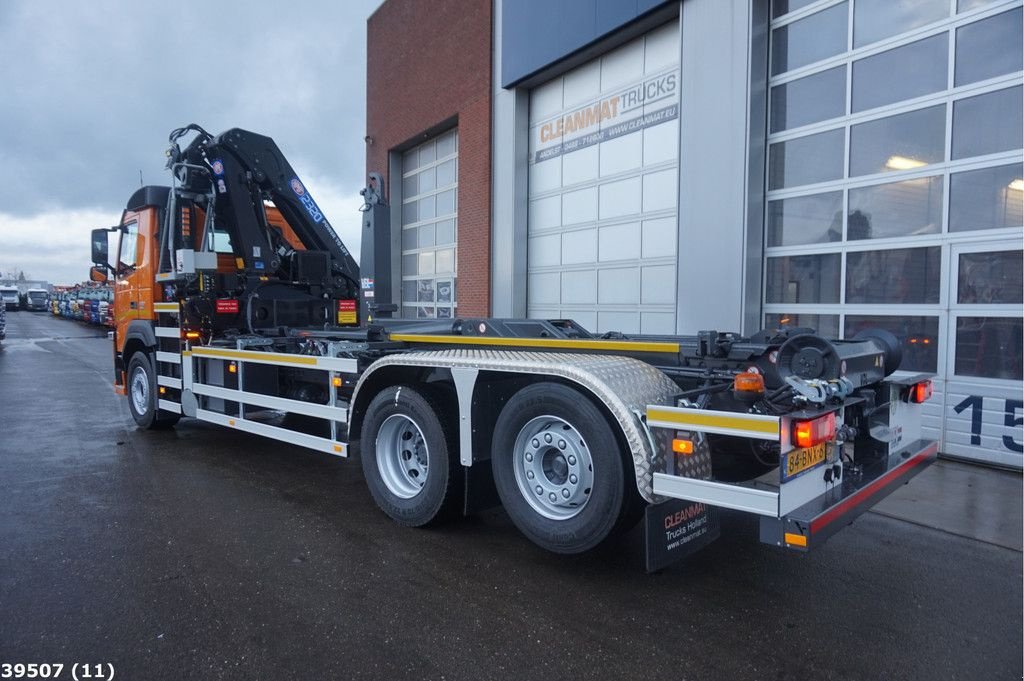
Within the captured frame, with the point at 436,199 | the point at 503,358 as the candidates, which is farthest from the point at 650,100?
the point at 503,358

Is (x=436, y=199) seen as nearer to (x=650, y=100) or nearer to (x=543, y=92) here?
(x=543, y=92)

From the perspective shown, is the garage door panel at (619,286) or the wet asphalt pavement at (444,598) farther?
the garage door panel at (619,286)

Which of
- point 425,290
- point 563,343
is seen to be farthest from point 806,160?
point 425,290

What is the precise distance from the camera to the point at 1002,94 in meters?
7.04

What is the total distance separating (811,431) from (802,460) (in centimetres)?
17

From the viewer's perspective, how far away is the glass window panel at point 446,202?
15.6 meters

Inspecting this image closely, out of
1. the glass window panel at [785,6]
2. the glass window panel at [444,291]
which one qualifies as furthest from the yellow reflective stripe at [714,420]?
the glass window panel at [444,291]

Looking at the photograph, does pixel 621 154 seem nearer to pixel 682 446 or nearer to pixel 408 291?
pixel 408 291

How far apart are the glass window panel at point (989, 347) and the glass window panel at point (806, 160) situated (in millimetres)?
2399

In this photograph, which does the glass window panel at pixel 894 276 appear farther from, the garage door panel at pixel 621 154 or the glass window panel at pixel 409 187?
the glass window panel at pixel 409 187

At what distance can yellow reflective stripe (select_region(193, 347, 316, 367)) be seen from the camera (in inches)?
242

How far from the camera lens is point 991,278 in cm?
712

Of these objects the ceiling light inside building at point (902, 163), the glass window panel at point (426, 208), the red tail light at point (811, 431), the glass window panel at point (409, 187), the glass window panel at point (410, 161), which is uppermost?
the glass window panel at point (410, 161)

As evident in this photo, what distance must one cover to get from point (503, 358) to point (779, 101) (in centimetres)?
675
